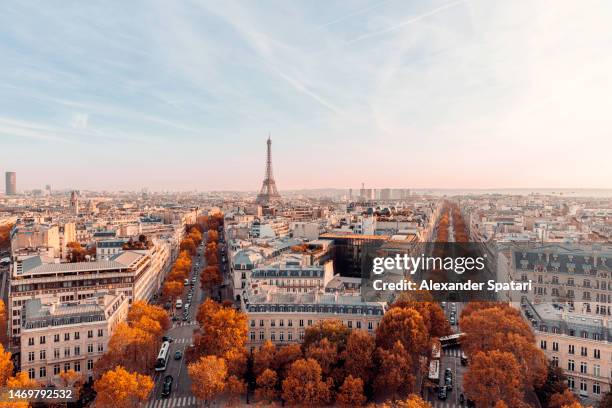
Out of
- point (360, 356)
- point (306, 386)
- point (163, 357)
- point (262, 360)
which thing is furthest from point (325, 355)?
point (163, 357)

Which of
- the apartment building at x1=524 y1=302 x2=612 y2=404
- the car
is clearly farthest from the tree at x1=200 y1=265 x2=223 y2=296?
the apartment building at x1=524 y1=302 x2=612 y2=404

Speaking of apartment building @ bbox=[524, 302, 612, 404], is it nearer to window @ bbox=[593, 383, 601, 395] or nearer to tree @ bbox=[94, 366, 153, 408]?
window @ bbox=[593, 383, 601, 395]

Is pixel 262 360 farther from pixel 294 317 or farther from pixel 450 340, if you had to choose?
pixel 450 340

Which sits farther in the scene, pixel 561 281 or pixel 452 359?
pixel 561 281

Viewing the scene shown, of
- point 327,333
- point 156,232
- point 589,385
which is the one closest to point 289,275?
point 327,333

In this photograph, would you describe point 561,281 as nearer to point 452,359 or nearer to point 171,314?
point 452,359
